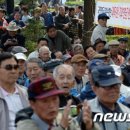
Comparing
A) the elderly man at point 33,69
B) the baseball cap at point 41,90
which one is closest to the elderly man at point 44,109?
the baseball cap at point 41,90

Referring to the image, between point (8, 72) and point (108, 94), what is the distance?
2.18 m

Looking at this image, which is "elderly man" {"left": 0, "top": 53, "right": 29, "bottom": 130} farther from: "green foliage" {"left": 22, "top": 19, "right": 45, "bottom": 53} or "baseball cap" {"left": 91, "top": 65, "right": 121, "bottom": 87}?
"green foliage" {"left": 22, "top": 19, "right": 45, "bottom": 53}

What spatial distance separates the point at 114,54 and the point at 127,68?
102 inches

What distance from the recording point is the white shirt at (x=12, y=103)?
19.5 feet

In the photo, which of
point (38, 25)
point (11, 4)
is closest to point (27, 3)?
point (38, 25)

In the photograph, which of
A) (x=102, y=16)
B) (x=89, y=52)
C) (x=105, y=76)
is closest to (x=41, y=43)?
(x=89, y=52)

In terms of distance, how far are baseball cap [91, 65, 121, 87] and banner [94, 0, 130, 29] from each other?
9.13 metres

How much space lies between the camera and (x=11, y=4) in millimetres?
24188

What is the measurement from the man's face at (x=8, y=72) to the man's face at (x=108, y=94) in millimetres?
2064

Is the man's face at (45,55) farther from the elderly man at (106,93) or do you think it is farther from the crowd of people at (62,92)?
the elderly man at (106,93)

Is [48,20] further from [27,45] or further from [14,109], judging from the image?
[14,109]

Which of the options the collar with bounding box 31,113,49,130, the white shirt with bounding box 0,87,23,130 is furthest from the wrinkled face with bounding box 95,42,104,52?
the collar with bounding box 31,113,49,130

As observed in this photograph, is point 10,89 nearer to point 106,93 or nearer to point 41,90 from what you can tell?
point 106,93

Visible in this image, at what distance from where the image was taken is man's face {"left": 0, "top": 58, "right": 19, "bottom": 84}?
6.32 metres
